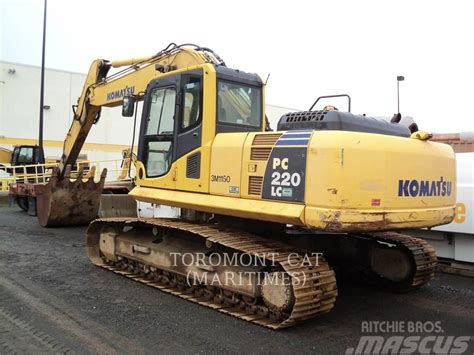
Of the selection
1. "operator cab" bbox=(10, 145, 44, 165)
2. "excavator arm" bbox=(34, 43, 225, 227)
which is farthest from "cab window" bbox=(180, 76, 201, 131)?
"operator cab" bbox=(10, 145, 44, 165)

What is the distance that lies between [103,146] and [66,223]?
790 inches

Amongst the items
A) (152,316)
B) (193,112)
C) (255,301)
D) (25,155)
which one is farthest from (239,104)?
(25,155)

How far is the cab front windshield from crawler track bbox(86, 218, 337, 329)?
1.32m

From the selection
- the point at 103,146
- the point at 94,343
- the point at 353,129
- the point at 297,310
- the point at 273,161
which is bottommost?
the point at 94,343

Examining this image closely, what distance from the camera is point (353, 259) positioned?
6.23 metres

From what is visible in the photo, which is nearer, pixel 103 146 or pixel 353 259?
pixel 353 259

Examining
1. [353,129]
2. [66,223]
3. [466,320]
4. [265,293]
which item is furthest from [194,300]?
[66,223]

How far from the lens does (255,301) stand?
4.88 metres

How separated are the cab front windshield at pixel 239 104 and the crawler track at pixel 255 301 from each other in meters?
1.32

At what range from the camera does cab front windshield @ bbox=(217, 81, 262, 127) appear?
5.46m

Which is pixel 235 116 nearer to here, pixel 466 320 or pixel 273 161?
pixel 273 161

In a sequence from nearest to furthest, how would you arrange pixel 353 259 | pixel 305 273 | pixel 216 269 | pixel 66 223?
pixel 305 273 < pixel 216 269 < pixel 353 259 < pixel 66 223

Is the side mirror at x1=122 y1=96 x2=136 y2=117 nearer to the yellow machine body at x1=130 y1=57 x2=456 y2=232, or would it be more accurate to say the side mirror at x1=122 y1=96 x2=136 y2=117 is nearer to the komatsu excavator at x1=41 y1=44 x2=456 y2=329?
the komatsu excavator at x1=41 y1=44 x2=456 y2=329

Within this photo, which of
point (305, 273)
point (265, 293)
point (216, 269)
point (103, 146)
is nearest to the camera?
point (305, 273)
